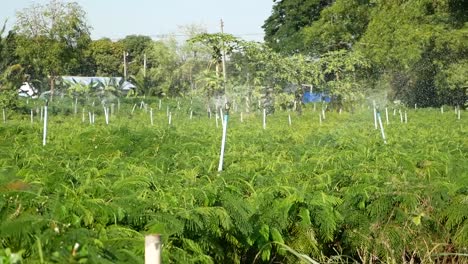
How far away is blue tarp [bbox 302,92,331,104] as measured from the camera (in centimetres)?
3323

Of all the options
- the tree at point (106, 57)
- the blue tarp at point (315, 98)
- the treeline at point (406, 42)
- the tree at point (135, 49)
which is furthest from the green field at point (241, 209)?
the tree at point (135, 49)

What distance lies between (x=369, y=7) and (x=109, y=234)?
34088 millimetres

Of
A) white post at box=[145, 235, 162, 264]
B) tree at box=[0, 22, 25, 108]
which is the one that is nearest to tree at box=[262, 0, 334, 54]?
tree at box=[0, 22, 25, 108]

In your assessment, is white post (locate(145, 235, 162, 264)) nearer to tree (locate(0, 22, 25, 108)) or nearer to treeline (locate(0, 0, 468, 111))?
treeline (locate(0, 0, 468, 111))

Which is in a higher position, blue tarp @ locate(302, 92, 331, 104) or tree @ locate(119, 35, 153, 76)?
tree @ locate(119, 35, 153, 76)

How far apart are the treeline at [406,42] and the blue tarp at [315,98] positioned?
Result: 6.13 ft

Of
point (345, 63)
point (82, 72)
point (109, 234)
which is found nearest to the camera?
point (109, 234)

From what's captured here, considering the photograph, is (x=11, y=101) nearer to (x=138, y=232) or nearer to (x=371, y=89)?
(x=371, y=89)

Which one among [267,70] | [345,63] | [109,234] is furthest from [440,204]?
[345,63]

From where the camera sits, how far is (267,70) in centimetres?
2944

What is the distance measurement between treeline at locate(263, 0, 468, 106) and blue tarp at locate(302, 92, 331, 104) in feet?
6.13

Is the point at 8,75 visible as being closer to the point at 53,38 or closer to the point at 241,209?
the point at 53,38

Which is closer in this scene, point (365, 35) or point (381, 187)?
point (381, 187)

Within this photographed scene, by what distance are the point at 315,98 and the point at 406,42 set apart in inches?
313
